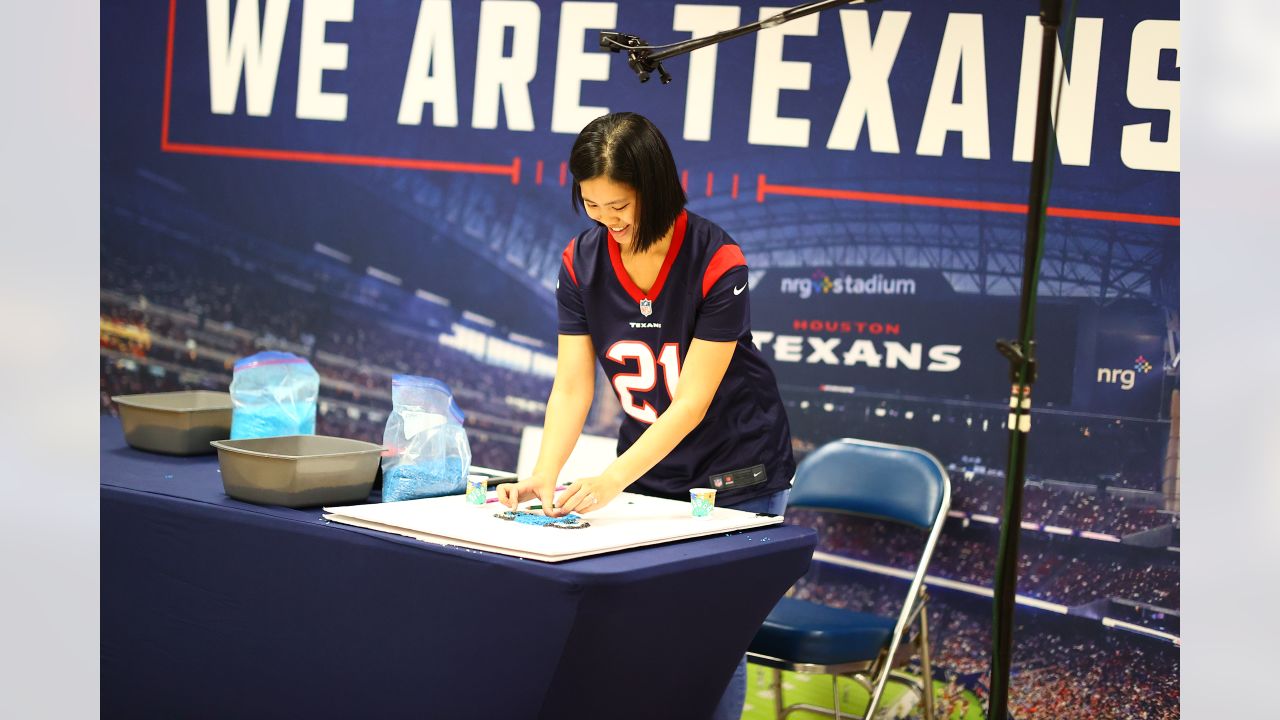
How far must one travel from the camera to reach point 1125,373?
3.17m

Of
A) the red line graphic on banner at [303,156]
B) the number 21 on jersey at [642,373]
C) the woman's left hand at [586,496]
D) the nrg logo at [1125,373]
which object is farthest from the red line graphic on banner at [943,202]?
the woman's left hand at [586,496]

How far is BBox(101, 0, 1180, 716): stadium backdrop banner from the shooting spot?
126 inches

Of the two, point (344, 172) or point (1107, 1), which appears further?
point (344, 172)

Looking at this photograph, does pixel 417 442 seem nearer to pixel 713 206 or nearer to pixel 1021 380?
pixel 1021 380

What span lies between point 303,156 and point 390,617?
253 cm

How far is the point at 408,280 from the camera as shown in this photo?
3.81 m

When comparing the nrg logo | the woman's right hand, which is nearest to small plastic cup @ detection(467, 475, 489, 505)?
the woman's right hand

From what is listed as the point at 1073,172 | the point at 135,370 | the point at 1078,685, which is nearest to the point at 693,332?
the point at 1073,172

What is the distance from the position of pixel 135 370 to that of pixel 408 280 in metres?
1.15

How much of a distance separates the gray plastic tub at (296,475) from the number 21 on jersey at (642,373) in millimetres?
519

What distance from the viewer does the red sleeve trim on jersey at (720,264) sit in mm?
2164

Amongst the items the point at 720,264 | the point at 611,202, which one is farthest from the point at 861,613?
the point at 611,202

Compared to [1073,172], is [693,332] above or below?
below
